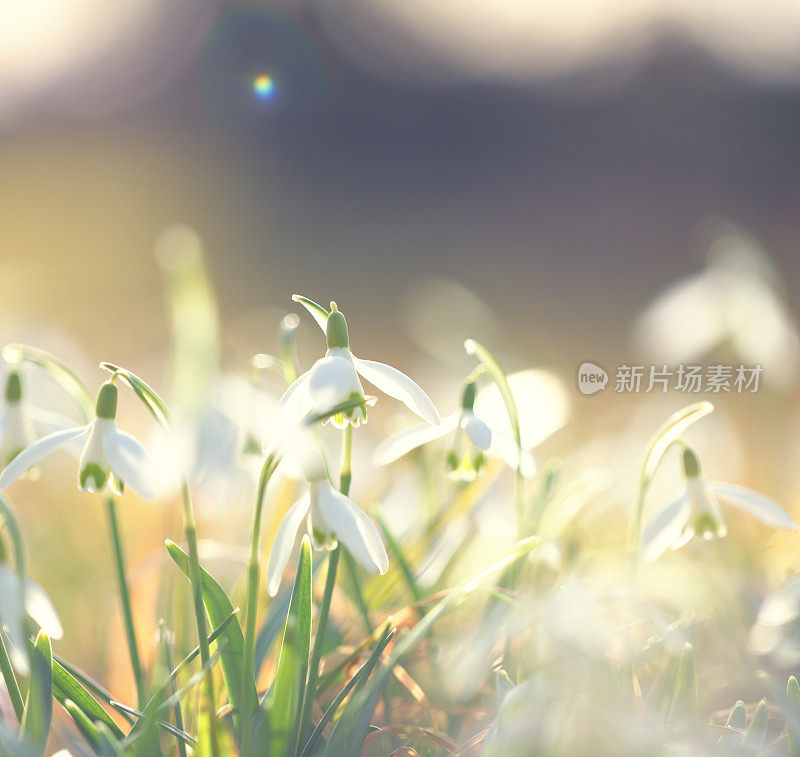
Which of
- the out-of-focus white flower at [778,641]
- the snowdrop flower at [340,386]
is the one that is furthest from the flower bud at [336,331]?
the out-of-focus white flower at [778,641]

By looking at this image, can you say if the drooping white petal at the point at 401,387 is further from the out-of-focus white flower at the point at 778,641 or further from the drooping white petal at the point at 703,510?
the out-of-focus white flower at the point at 778,641

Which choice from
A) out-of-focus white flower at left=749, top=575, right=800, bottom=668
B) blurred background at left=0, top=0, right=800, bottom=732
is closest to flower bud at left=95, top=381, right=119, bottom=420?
out-of-focus white flower at left=749, top=575, right=800, bottom=668

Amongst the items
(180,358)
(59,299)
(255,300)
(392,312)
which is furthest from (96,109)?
(180,358)

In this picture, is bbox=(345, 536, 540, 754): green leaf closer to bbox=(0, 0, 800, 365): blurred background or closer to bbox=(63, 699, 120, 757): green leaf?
bbox=(63, 699, 120, 757): green leaf

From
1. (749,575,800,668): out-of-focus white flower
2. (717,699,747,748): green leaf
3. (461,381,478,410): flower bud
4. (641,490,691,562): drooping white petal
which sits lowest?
(717,699,747,748): green leaf

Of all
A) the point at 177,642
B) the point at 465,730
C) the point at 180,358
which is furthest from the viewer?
the point at 180,358

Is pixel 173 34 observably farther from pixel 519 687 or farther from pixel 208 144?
pixel 519 687

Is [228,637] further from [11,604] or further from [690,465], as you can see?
[690,465]
